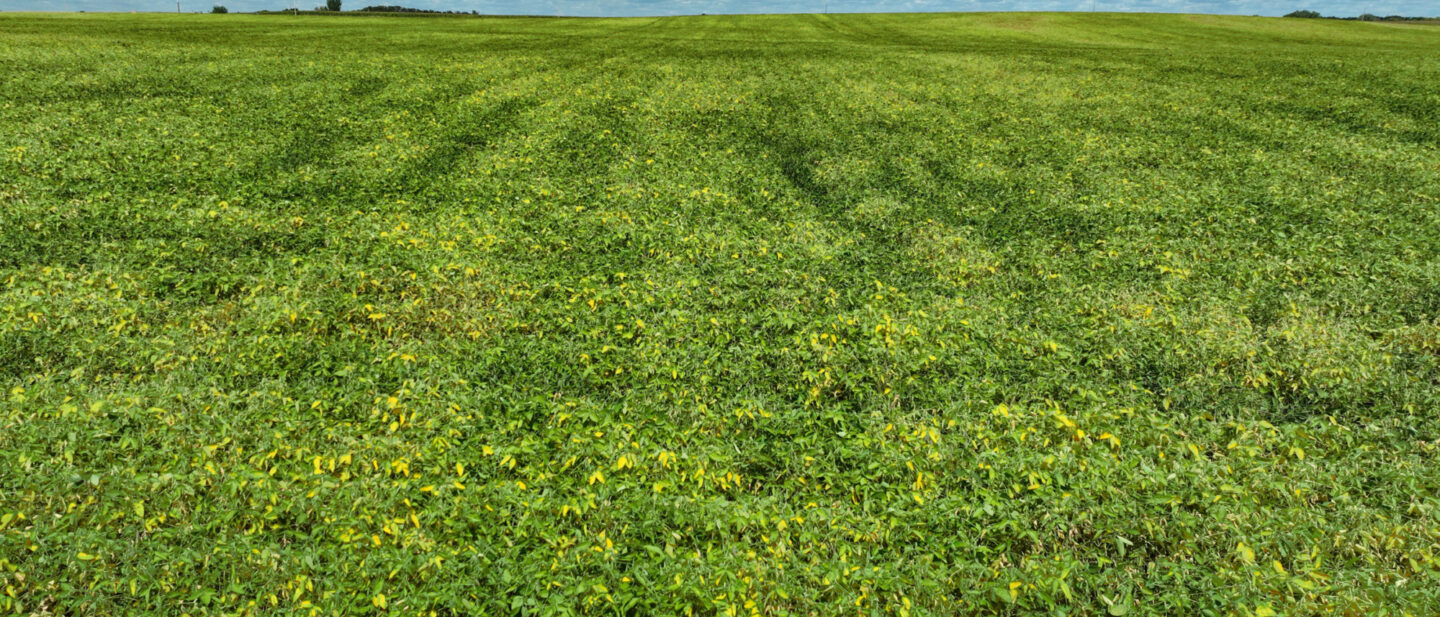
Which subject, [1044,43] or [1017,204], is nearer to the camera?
[1017,204]

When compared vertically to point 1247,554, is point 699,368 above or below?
above

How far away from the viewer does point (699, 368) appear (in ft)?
33.5

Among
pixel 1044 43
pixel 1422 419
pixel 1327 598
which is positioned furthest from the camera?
pixel 1044 43

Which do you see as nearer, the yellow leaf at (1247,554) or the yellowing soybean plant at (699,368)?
the yellow leaf at (1247,554)

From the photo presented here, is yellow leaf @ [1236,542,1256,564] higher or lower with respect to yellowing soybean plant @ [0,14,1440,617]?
lower

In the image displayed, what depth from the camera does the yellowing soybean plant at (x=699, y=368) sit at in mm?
6559

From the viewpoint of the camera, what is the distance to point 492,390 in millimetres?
9516

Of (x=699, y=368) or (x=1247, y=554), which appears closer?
(x=1247, y=554)

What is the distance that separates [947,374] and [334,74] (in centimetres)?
3165

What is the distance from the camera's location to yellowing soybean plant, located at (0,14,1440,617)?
6.56 m

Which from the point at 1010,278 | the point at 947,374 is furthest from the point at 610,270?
the point at 1010,278

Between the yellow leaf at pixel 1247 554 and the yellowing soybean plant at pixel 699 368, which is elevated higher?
the yellowing soybean plant at pixel 699 368

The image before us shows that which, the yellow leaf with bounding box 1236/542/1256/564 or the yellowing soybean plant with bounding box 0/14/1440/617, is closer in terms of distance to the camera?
the yellow leaf with bounding box 1236/542/1256/564

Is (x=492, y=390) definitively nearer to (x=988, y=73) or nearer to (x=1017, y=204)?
(x=1017, y=204)
